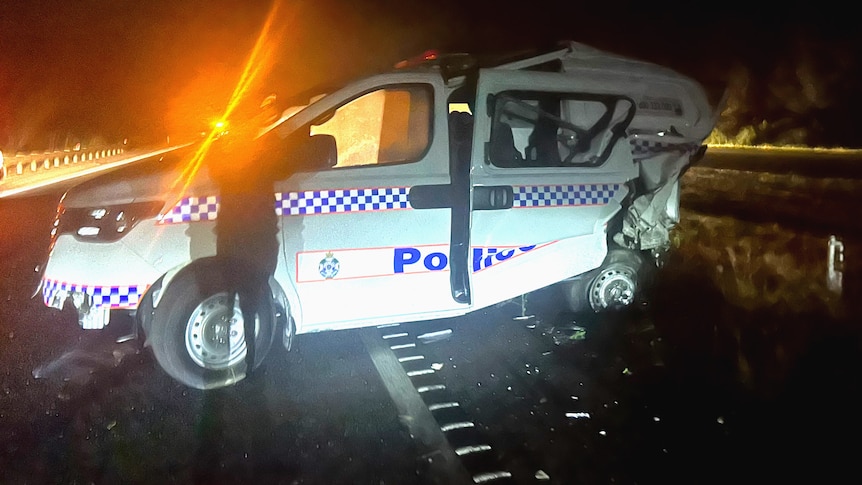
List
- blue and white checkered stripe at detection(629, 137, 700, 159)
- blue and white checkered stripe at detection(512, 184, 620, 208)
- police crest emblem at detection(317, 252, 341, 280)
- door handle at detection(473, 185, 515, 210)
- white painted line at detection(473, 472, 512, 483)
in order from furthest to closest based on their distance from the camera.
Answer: blue and white checkered stripe at detection(629, 137, 700, 159) → blue and white checkered stripe at detection(512, 184, 620, 208) → door handle at detection(473, 185, 515, 210) → police crest emblem at detection(317, 252, 341, 280) → white painted line at detection(473, 472, 512, 483)

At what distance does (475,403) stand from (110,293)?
238cm

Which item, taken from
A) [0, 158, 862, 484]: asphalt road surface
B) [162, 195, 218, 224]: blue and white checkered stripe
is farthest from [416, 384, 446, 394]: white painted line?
[162, 195, 218, 224]: blue and white checkered stripe

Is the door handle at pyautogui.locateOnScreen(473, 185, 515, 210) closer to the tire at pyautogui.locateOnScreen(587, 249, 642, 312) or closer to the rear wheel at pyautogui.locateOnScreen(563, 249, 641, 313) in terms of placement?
the rear wheel at pyautogui.locateOnScreen(563, 249, 641, 313)

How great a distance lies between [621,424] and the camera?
13.4ft

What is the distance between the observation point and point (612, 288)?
5992 mm

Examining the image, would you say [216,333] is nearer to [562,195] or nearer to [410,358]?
[410,358]

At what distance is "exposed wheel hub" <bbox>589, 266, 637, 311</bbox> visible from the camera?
19.5ft

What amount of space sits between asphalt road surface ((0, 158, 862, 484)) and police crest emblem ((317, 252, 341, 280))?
0.73m

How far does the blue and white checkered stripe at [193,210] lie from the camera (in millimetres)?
4238

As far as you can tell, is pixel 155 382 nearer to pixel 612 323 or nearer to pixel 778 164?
pixel 612 323

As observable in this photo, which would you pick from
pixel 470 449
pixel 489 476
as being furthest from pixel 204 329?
pixel 489 476

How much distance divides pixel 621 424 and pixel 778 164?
21.4 metres

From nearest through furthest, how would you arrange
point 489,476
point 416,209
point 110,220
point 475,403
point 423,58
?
point 489,476 < point 110,220 < point 475,403 < point 416,209 < point 423,58

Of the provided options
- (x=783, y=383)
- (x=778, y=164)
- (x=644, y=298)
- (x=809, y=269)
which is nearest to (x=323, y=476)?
(x=783, y=383)
